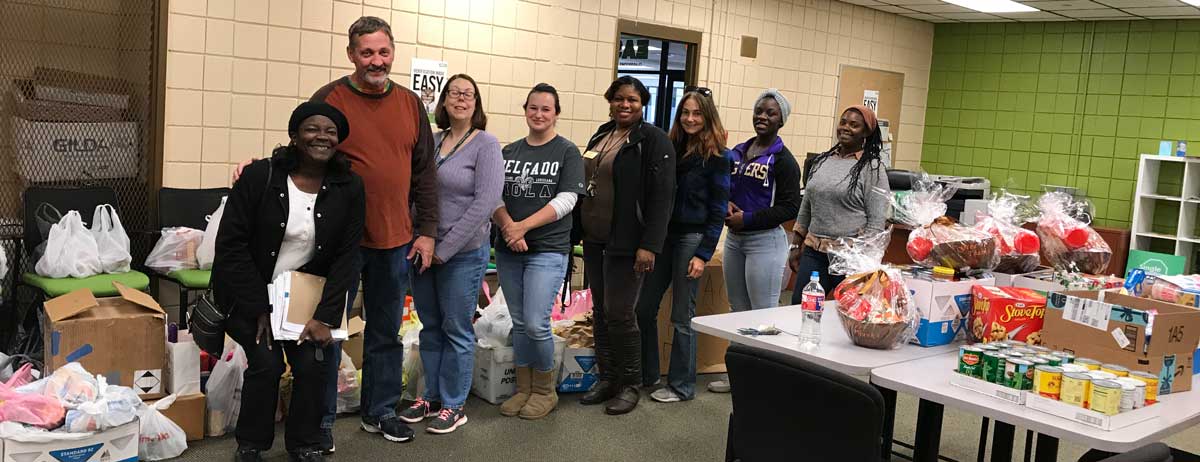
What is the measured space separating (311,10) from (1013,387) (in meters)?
3.94

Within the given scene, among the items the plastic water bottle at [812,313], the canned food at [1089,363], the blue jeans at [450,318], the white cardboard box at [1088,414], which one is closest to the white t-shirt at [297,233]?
the blue jeans at [450,318]

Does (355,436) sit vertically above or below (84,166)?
below

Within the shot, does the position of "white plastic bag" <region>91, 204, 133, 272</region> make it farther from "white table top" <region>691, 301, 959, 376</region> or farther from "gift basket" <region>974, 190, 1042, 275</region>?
"gift basket" <region>974, 190, 1042, 275</region>

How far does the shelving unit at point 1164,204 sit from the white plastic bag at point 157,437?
7.36 m

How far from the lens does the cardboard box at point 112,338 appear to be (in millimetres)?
3385

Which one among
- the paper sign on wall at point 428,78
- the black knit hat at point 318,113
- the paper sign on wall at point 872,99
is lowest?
the black knit hat at point 318,113

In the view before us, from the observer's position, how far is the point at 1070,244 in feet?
11.2

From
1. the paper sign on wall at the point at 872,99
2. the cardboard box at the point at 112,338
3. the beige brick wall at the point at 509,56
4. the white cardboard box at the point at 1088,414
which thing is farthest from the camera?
the paper sign on wall at the point at 872,99

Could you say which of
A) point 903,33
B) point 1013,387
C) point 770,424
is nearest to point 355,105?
point 770,424

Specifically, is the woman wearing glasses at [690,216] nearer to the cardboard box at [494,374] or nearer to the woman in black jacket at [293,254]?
the cardboard box at [494,374]

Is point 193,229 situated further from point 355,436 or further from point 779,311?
point 779,311

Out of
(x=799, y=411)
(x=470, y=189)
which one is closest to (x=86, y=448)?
(x=470, y=189)

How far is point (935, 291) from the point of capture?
9.46 feet

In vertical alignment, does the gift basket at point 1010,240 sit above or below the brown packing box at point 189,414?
above
